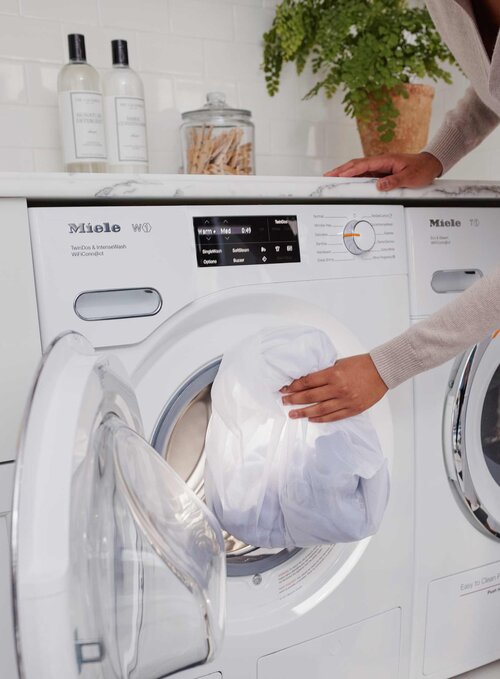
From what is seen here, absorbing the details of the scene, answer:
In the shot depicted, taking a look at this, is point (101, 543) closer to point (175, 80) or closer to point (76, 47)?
point (76, 47)

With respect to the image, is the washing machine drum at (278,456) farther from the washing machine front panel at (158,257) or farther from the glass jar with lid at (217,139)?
the glass jar with lid at (217,139)

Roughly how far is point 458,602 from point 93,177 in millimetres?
925

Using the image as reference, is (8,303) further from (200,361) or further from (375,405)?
(375,405)

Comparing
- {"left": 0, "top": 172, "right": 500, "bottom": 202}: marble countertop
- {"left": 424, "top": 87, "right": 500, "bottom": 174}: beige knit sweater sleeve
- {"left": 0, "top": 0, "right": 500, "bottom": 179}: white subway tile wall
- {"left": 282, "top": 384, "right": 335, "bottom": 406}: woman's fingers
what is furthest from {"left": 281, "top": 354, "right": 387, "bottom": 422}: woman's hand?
{"left": 0, "top": 0, "right": 500, "bottom": 179}: white subway tile wall

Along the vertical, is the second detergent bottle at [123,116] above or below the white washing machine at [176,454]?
above

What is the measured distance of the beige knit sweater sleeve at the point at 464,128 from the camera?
1.18 metres

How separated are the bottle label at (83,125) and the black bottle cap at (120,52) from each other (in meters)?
0.09

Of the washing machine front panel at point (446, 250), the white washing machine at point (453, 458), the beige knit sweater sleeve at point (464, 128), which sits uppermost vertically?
the beige knit sweater sleeve at point (464, 128)

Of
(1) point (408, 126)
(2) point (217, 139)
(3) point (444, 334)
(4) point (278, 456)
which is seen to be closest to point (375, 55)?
(1) point (408, 126)

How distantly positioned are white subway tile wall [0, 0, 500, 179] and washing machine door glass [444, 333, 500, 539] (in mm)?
795

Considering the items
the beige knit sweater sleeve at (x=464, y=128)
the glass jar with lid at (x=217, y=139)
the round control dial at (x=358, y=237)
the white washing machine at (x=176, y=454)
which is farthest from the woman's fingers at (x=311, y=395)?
the glass jar with lid at (x=217, y=139)

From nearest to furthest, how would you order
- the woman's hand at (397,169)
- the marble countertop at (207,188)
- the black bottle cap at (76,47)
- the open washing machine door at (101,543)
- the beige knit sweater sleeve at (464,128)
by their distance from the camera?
the open washing machine door at (101,543) < the marble countertop at (207,188) < the woman's hand at (397,169) < the beige knit sweater sleeve at (464,128) < the black bottle cap at (76,47)

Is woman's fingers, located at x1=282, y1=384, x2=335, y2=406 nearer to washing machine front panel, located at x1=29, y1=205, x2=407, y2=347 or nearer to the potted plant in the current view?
washing machine front panel, located at x1=29, y1=205, x2=407, y2=347

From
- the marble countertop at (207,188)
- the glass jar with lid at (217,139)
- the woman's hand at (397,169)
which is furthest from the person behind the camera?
the glass jar with lid at (217,139)
